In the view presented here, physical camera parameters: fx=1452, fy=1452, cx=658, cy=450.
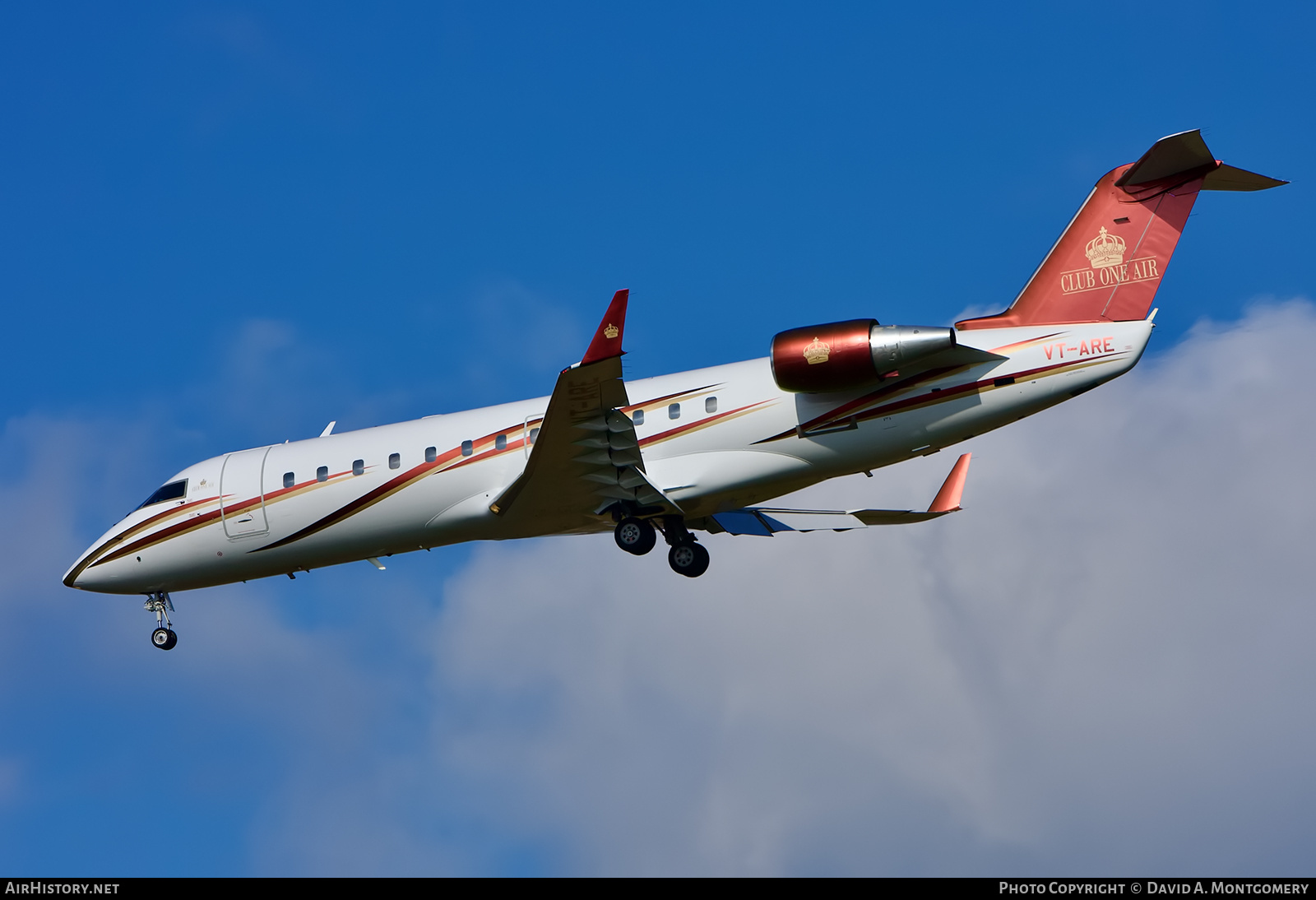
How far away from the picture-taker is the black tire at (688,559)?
25.1 metres

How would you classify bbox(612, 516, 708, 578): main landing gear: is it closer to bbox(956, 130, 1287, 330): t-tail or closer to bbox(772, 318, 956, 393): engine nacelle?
bbox(772, 318, 956, 393): engine nacelle

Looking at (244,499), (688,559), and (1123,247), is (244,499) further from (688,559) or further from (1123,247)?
(1123,247)

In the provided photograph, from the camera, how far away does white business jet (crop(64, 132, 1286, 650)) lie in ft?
74.1

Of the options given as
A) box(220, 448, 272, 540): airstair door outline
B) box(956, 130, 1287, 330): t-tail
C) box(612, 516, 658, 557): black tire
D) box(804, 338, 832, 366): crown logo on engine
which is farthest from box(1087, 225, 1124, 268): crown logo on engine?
box(220, 448, 272, 540): airstair door outline

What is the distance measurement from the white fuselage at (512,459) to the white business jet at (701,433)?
0.11 ft

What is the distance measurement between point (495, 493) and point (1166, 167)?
1216 cm

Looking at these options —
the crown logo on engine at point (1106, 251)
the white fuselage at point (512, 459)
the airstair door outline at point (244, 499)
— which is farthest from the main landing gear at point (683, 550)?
the crown logo on engine at point (1106, 251)

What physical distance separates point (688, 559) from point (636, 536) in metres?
1.44

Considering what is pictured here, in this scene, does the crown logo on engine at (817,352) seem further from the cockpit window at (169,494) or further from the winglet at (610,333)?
the cockpit window at (169,494)

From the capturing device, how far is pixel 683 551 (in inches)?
991

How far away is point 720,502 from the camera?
79.6 feet

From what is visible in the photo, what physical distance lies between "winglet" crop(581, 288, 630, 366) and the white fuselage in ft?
9.39
